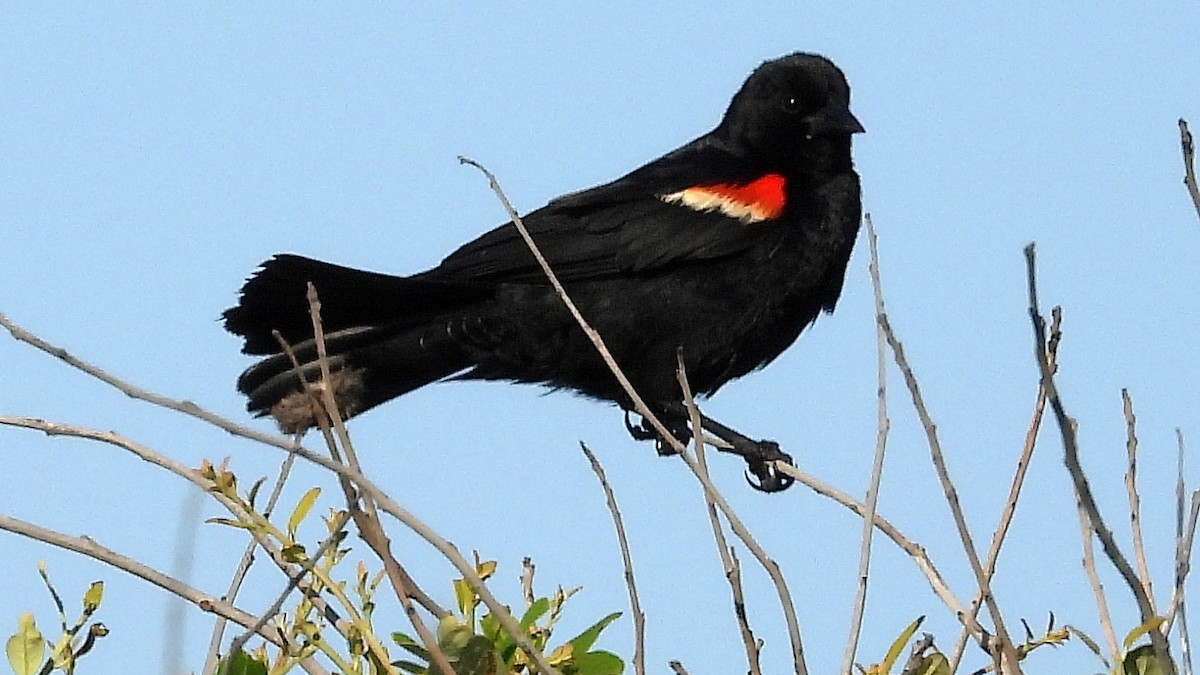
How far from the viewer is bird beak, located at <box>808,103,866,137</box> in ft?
15.4

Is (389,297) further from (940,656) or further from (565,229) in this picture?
(940,656)

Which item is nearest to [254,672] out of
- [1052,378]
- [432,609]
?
[432,609]

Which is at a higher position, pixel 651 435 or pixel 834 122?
pixel 834 122

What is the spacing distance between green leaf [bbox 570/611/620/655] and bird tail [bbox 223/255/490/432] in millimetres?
1734

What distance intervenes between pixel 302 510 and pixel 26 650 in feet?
1.25

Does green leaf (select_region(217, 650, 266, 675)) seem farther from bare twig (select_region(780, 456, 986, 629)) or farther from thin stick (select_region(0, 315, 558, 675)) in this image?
bare twig (select_region(780, 456, 986, 629))

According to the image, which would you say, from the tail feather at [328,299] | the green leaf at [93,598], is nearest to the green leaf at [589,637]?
the green leaf at [93,598]

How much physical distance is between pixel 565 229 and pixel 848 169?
0.87 metres

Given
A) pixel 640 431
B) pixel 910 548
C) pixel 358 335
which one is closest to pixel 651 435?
pixel 640 431

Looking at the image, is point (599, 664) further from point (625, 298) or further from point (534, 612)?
point (625, 298)

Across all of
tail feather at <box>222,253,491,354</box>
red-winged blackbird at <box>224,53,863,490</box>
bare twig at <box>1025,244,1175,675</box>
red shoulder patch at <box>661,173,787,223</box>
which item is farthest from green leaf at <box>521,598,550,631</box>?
red shoulder patch at <box>661,173,787,223</box>

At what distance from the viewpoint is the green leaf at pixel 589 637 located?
7.04 ft

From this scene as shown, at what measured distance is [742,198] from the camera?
459 cm

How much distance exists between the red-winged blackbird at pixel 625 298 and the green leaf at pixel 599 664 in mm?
2091
